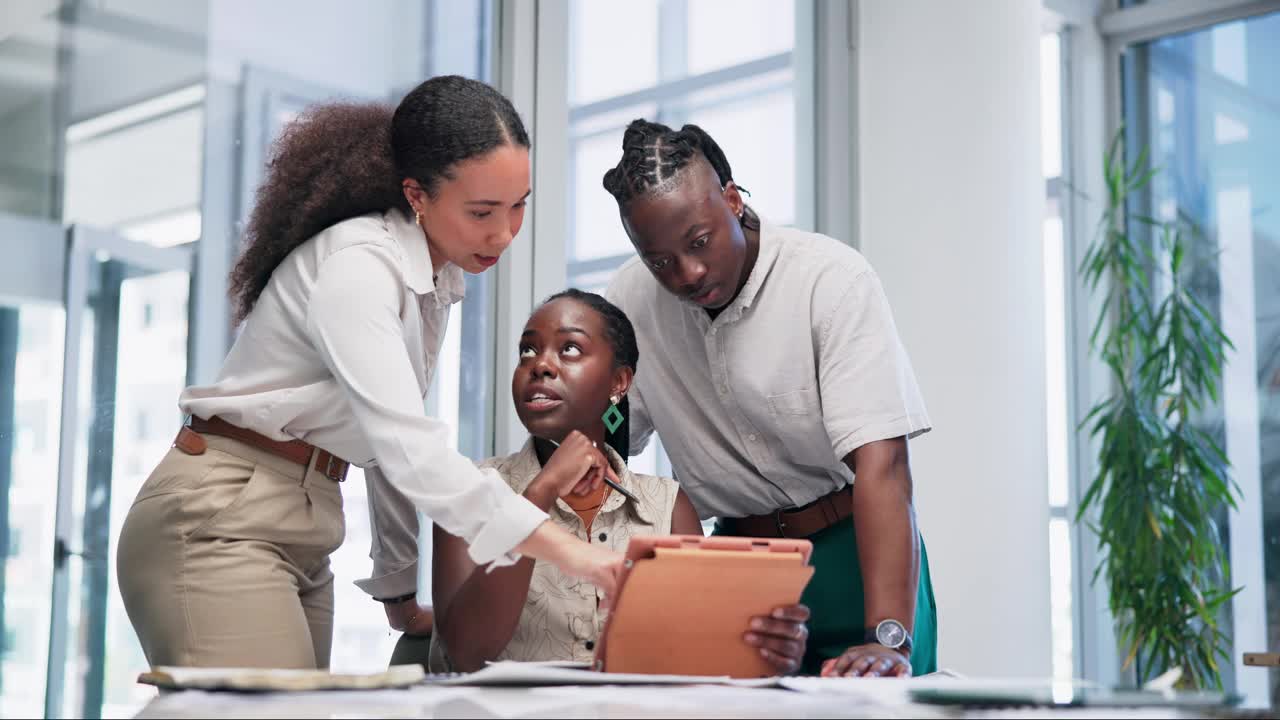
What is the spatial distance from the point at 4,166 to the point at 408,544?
97 centimetres

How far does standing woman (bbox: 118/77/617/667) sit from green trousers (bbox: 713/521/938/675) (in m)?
0.58

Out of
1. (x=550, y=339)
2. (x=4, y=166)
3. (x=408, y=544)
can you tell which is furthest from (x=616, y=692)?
(x=4, y=166)

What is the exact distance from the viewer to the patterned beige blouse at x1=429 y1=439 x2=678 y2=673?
179 cm

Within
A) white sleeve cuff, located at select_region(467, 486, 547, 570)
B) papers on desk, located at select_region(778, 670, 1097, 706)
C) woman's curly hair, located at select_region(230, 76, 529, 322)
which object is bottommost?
papers on desk, located at select_region(778, 670, 1097, 706)

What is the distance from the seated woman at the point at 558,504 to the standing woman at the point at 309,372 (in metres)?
0.16

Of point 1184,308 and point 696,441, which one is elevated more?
point 1184,308

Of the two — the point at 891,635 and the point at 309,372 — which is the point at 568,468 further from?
the point at 891,635

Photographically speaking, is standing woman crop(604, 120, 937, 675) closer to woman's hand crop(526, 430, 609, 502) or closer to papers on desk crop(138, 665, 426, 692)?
woman's hand crop(526, 430, 609, 502)

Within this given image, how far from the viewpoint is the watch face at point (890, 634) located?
1.76 meters

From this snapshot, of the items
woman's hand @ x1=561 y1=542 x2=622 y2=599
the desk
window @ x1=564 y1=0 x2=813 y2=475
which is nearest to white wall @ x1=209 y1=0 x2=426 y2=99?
window @ x1=564 y1=0 x2=813 y2=475

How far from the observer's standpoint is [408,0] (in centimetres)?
279

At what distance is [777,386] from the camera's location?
2.06m

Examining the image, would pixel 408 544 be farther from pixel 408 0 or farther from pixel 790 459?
pixel 408 0

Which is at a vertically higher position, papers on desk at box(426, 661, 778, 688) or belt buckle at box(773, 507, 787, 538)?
belt buckle at box(773, 507, 787, 538)
